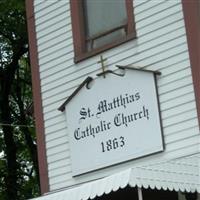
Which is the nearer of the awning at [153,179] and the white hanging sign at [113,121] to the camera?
the awning at [153,179]

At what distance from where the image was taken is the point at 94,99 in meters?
12.0

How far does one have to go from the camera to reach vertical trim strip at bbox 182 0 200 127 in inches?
416

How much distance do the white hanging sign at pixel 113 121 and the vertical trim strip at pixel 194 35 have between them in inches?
30.6

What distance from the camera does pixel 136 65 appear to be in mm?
11500

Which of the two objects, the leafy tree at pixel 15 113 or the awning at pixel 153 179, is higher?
the leafy tree at pixel 15 113

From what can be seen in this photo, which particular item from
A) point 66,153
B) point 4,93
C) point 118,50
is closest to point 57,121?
point 66,153

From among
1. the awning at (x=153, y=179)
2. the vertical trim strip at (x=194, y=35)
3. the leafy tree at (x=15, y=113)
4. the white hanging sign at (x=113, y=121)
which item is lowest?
the awning at (x=153, y=179)

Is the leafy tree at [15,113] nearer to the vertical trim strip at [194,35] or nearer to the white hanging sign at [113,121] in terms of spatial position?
the white hanging sign at [113,121]

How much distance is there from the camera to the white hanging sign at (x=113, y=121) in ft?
36.3

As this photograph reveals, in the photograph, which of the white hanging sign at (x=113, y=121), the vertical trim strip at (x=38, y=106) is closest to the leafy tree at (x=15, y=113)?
the vertical trim strip at (x=38, y=106)

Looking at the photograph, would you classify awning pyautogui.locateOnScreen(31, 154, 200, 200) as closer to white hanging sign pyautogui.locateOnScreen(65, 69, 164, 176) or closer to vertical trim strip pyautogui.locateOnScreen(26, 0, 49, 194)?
white hanging sign pyautogui.locateOnScreen(65, 69, 164, 176)

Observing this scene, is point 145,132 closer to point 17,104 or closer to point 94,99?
point 94,99

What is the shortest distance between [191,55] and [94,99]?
2146 millimetres

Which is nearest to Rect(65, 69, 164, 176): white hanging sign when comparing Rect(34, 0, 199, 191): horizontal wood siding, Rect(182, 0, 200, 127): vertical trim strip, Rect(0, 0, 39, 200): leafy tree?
Rect(34, 0, 199, 191): horizontal wood siding
